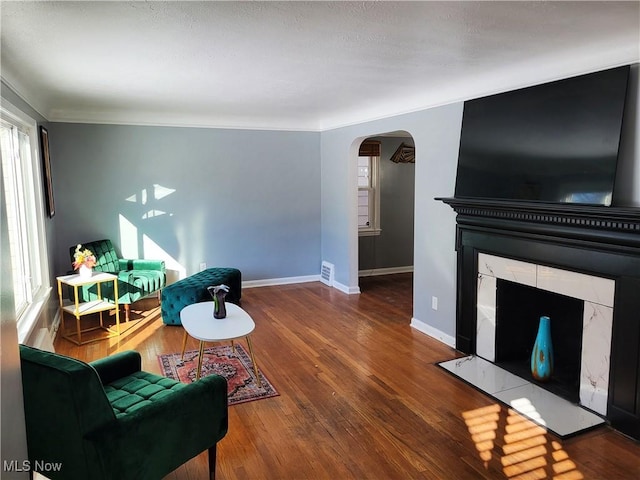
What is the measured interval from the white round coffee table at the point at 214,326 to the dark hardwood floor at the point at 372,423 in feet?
1.55

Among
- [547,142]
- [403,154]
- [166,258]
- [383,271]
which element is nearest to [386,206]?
[403,154]

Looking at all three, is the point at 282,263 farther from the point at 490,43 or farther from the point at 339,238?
the point at 490,43

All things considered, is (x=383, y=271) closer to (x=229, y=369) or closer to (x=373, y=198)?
(x=373, y=198)

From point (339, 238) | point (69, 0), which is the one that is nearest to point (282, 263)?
point (339, 238)

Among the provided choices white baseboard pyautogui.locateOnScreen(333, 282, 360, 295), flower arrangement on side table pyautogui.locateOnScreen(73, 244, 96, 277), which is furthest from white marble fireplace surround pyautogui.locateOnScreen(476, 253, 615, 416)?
flower arrangement on side table pyautogui.locateOnScreen(73, 244, 96, 277)

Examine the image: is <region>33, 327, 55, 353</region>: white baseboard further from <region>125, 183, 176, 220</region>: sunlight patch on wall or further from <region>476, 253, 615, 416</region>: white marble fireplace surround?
<region>476, 253, 615, 416</region>: white marble fireplace surround

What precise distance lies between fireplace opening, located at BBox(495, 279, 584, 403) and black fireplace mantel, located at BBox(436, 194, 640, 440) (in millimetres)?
393

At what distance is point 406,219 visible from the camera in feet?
24.1

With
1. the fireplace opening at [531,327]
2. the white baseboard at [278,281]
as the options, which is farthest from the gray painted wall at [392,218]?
the fireplace opening at [531,327]

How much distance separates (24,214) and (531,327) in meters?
4.41

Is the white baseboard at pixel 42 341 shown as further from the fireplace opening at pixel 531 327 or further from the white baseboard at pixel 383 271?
the white baseboard at pixel 383 271

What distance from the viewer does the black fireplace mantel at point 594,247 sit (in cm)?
269

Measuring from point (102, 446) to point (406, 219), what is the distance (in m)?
6.09

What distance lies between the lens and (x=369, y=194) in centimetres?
714
